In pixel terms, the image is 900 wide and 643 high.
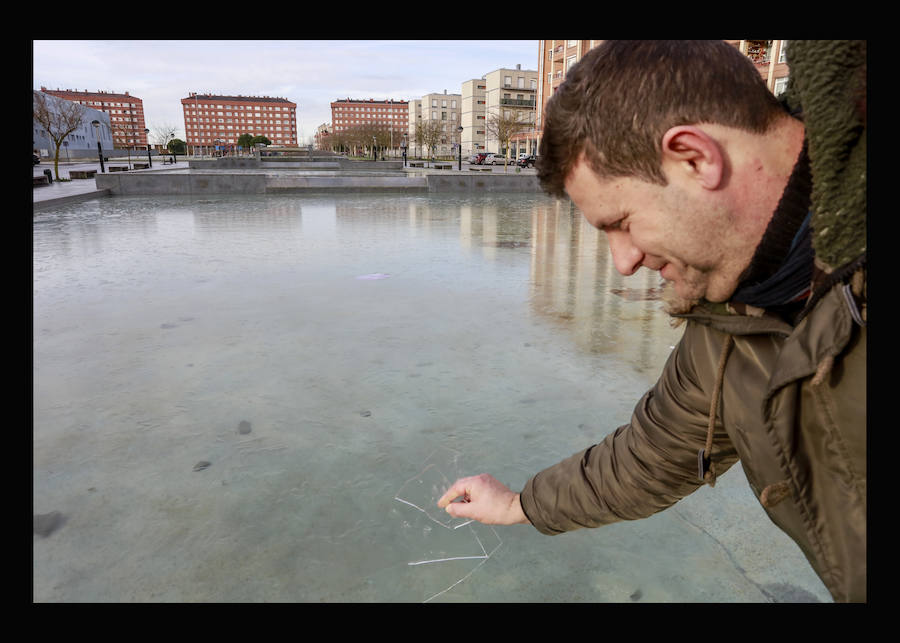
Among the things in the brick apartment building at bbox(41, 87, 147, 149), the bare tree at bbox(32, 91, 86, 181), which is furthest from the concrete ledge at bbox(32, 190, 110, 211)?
the brick apartment building at bbox(41, 87, 147, 149)

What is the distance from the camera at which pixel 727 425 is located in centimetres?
109

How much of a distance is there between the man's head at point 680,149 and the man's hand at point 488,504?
695mm

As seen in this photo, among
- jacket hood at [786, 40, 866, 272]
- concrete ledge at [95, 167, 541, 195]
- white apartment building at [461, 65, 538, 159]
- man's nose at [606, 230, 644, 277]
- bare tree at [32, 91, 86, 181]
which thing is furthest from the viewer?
white apartment building at [461, 65, 538, 159]

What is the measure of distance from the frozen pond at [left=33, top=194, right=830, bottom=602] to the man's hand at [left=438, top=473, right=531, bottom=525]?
0.41m

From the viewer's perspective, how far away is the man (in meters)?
0.75

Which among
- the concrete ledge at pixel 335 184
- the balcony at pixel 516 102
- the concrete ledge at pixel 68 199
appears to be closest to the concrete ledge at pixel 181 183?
the concrete ledge at pixel 68 199

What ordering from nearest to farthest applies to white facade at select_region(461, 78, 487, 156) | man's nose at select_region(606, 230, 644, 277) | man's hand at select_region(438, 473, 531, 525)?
1. man's nose at select_region(606, 230, 644, 277)
2. man's hand at select_region(438, 473, 531, 525)
3. white facade at select_region(461, 78, 487, 156)

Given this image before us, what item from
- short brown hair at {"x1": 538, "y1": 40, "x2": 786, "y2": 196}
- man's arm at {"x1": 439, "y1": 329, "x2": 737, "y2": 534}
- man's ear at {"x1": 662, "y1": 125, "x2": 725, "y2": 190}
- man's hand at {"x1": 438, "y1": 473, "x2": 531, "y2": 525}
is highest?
short brown hair at {"x1": 538, "y1": 40, "x2": 786, "y2": 196}

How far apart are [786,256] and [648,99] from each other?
0.33 meters

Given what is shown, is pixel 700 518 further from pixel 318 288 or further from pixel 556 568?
pixel 318 288

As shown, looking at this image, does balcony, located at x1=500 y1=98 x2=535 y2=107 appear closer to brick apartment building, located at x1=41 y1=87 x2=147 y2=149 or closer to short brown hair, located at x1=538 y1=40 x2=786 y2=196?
brick apartment building, located at x1=41 y1=87 x2=147 y2=149

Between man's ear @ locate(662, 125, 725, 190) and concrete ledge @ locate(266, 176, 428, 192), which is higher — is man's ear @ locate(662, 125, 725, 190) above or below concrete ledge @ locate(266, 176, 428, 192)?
above

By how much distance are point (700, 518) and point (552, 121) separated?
1.64 m

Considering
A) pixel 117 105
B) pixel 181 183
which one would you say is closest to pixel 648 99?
pixel 181 183
